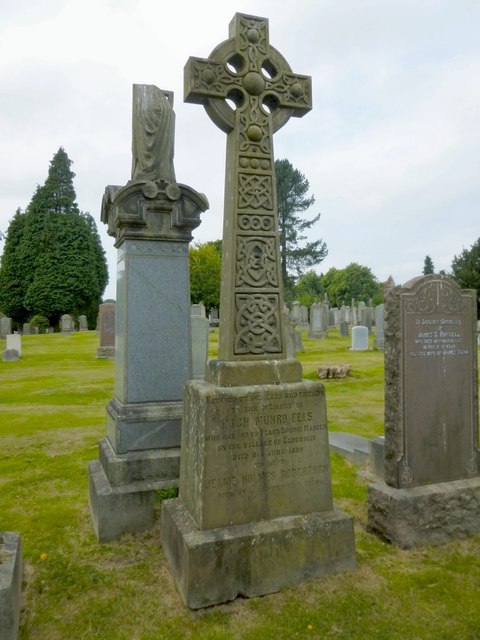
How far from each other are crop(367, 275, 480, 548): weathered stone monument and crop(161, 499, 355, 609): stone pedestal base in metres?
0.74

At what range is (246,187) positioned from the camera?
3.61 meters

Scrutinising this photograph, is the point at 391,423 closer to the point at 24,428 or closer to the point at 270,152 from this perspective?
the point at 270,152

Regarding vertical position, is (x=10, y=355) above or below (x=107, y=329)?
below

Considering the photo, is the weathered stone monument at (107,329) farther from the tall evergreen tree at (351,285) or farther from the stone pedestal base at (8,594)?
the tall evergreen tree at (351,285)

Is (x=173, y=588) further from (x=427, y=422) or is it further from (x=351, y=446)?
(x=351, y=446)

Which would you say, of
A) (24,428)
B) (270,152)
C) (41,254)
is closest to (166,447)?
(270,152)

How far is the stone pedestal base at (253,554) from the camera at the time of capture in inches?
119

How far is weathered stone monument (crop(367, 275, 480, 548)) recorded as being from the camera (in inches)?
154

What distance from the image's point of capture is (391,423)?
13.2 ft

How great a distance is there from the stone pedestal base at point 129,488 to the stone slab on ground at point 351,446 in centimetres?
279

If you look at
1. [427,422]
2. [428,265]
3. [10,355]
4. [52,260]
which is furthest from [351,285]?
[427,422]

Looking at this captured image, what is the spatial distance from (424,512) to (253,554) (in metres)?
1.63

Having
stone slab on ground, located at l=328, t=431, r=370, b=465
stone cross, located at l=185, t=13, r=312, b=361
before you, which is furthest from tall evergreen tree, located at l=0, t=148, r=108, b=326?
stone cross, located at l=185, t=13, r=312, b=361

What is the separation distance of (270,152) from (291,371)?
176 cm
